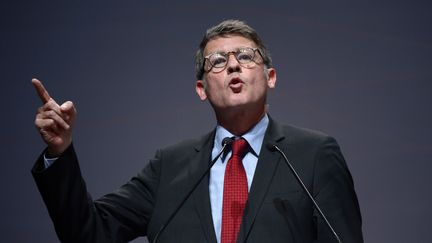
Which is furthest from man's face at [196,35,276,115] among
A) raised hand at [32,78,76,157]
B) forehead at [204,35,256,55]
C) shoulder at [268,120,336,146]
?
raised hand at [32,78,76,157]

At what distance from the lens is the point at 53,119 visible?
168 centimetres

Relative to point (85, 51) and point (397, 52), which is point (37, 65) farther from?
point (397, 52)

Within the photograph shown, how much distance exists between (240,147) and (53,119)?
0.62m

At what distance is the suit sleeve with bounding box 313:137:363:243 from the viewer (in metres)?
1.79

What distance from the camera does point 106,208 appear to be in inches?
79.6

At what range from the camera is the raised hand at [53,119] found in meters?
1.68

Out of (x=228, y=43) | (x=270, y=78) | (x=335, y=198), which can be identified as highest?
(x=228, y=43)

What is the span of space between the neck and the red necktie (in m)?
0.14

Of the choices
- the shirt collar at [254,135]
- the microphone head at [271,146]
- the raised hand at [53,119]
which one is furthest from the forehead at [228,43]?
the raised hand at [53,119]

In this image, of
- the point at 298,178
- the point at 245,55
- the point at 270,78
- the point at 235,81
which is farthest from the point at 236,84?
the point at 298,178

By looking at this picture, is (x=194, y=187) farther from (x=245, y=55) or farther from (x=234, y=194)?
(x=245, y=55)

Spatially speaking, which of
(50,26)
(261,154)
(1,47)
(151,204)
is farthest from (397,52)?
(1,47)

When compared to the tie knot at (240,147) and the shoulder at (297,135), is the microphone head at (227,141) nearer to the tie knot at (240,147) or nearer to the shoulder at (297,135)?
the tie knot at (240,147)

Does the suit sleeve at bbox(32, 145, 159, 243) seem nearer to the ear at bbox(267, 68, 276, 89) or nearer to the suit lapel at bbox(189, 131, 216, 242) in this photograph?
the suit lapel at bbox(189, 131, 216, 242)
